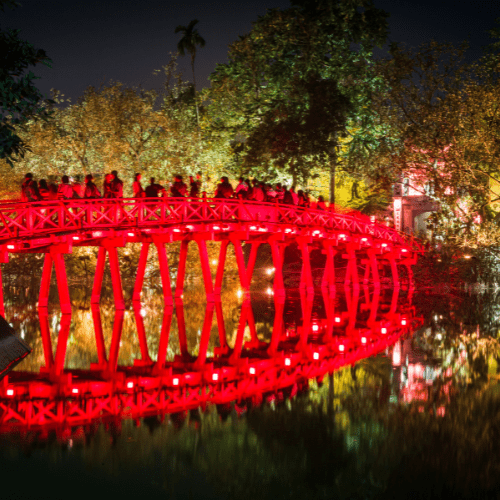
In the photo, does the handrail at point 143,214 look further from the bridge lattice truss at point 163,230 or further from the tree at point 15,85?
the tree at point 15,85

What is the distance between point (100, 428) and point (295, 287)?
3113cm

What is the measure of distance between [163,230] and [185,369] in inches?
390

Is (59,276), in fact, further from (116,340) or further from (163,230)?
(116,340)

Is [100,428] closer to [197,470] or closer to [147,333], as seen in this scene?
[197,470]

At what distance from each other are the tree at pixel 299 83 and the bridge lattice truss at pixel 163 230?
859 cm

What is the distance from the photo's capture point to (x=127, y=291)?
36188 mm

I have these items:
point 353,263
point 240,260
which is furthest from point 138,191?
point 353,263

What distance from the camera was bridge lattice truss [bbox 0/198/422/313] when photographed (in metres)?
20.3

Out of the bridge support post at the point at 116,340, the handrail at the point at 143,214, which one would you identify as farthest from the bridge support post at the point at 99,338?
the handrail at the point at 143,214

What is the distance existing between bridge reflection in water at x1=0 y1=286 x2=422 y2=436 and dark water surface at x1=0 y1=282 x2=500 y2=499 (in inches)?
4.3

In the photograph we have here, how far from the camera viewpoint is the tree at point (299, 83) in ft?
130

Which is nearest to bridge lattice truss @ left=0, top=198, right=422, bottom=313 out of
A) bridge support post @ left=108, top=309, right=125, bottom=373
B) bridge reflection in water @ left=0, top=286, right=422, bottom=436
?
bridge support post @ left=108, top=309, right=125, bottom=373

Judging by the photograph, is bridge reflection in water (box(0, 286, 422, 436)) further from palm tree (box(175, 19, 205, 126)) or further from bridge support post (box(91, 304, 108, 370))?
palm tree (box(175, 19, 205, 126))

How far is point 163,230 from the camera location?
2331 centimetres
